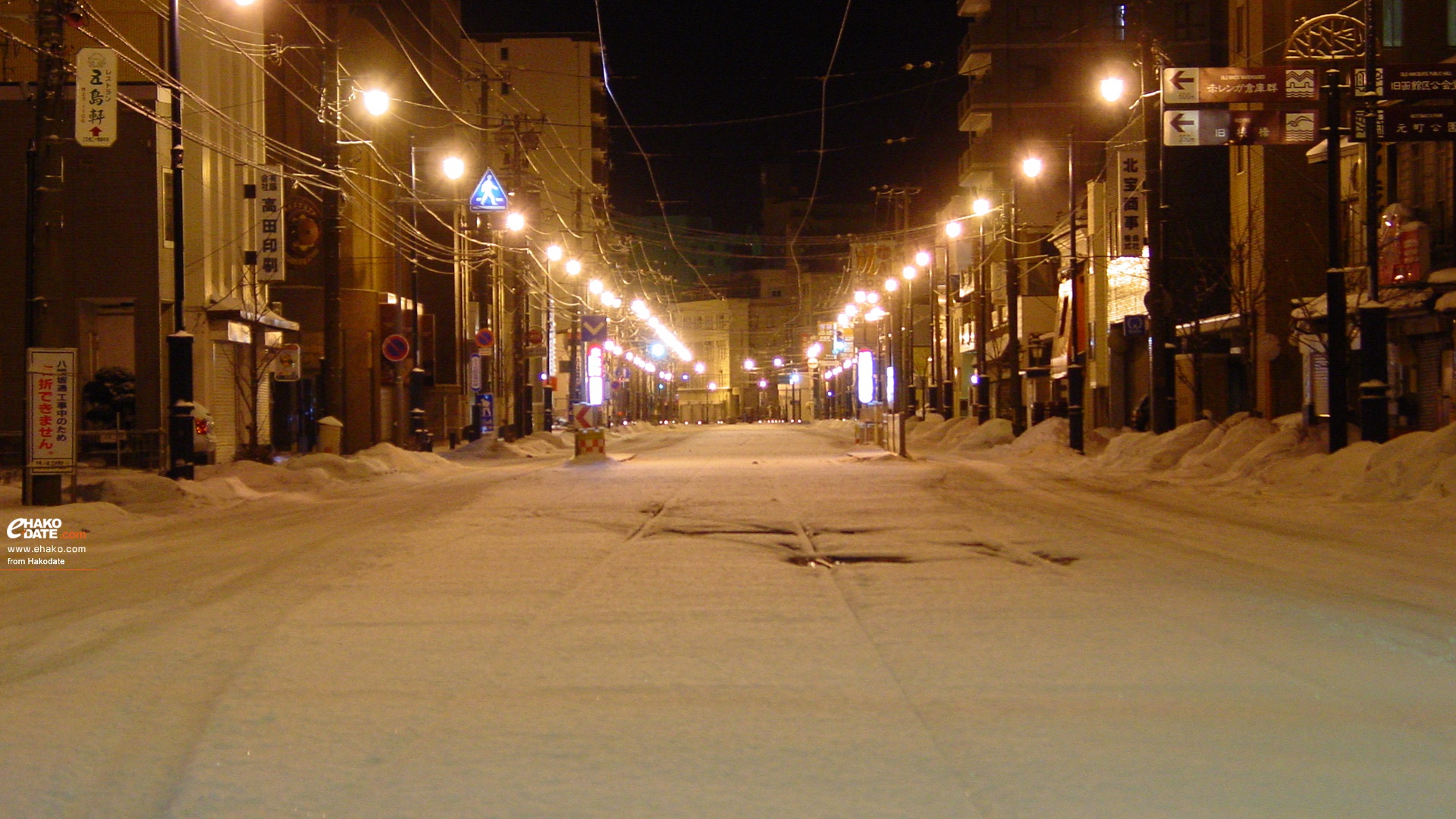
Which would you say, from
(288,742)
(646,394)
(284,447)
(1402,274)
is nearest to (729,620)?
(288,742)

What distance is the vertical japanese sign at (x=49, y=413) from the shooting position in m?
19.1

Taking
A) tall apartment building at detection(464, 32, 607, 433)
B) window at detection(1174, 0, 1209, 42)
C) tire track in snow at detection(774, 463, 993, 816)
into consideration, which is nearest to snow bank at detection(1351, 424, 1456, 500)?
tire track in snow at detection(774, 463, 993, 816)

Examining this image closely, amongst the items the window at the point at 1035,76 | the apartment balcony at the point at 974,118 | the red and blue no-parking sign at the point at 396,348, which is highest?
the window at the point at 1035,76

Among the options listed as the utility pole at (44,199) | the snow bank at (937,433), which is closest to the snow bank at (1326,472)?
the utility pole at (44,199)

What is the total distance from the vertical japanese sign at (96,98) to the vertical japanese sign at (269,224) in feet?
47.9

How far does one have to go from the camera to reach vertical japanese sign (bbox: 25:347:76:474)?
62.6 feet

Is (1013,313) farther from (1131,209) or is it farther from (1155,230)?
(1155,230)

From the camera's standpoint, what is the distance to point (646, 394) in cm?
12575

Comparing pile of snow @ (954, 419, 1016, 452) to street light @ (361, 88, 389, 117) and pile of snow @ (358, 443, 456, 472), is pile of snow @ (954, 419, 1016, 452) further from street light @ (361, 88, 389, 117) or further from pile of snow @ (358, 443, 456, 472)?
street light @ (361, 88, 389, 117)

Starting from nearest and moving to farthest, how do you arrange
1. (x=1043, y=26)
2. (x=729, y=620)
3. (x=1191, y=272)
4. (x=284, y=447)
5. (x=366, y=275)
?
1. (x=729, y=620)
2. (x=1191, y=272)
3. (x=284, y=447)
4. (x=366, y=275)
5. (x=1043, y=26)

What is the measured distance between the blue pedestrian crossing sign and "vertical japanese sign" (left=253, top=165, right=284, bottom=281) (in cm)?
657

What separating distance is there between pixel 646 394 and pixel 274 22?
81.2 meters

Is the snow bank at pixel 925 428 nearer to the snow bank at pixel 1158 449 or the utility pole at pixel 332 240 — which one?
Answer: the snow bank at pixel 1158 449

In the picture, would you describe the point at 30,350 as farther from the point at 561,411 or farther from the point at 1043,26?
the point at 561,411
